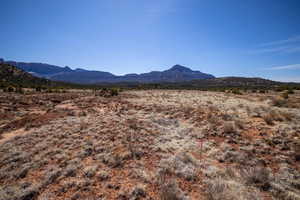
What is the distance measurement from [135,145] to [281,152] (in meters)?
6.25

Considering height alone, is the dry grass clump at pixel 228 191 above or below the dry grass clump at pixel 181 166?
above

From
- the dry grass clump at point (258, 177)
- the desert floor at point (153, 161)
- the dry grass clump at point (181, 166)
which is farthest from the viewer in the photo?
the dry grass clump at point (181, 166)

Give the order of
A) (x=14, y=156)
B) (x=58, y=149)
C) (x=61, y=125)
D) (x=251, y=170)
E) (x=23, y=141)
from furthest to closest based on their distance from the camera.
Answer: (x=61, y=125) < (x=23, y=141) < (x=58, y=149) < (x=14, y=156) < (x=251, y=170)

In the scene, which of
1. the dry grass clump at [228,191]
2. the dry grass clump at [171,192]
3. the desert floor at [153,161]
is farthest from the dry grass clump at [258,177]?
the dry grass clump at [171,192]

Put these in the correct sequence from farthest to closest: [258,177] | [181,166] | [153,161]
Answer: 1. [153,161]
2. [181,166]
3. [258,177]

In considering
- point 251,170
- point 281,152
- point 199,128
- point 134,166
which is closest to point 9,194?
point 134,166

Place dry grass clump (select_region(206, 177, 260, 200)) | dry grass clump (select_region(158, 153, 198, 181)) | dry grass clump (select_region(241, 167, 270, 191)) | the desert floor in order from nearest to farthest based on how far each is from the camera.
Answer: dry grass clump (select_region(206, 177, 260, 200)), the desert floor, dry grass clump (select_region(241, 167, 270, 191)), dry grass clump (select_region(158, 153, 198, 181))

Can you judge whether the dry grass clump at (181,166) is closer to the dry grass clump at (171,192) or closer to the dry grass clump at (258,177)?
the dry grass clump at (171,192)

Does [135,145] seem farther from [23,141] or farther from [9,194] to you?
[23,141]

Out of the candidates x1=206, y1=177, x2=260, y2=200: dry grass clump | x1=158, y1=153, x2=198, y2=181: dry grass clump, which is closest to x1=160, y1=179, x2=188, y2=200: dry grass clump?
x1=158, y1=153, x2=198, y2=181: dry grass clump

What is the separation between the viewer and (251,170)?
17.7ft

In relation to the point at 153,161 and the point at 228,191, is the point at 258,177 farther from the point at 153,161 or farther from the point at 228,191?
the point at 153,161

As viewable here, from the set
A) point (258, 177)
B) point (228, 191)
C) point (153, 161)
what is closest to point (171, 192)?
point (228, 191)

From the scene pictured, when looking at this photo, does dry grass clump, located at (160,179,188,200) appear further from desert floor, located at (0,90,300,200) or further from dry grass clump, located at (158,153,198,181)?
dry grass clump, located at (158,153,198,181)
